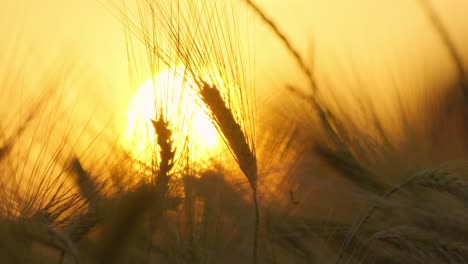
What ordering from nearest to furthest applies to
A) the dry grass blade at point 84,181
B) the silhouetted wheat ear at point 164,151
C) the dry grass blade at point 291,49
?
the silhouetted wheat ear at point 164,151, the dry grass blade at point 84,181, the dry grass blade at point 291,49

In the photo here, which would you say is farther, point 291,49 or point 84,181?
point 291,49

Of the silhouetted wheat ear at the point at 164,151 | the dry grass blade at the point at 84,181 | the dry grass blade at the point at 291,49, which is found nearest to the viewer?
the silhouetted wheat ear at the point at 164,151

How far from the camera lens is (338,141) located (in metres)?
1.69

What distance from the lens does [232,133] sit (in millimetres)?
1331

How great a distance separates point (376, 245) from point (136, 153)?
1.69 ft

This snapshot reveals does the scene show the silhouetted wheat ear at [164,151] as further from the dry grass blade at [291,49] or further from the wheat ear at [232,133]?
the dry grass blade at [291,49]

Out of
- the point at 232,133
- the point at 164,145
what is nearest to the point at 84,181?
the point at 164,145

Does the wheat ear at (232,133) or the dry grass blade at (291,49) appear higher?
the dry grass blade at (291,49)

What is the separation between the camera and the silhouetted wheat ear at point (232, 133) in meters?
1.30

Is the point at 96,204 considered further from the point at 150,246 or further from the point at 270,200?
the point at 270,200

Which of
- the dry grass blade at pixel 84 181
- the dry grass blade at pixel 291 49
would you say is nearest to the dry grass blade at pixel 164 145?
the dry grass blade at pixel 84 181

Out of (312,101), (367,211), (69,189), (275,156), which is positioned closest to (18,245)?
(69,189)

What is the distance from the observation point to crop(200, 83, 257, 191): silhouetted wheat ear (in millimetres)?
1303

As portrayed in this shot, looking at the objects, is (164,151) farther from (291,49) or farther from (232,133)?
(291,49)
